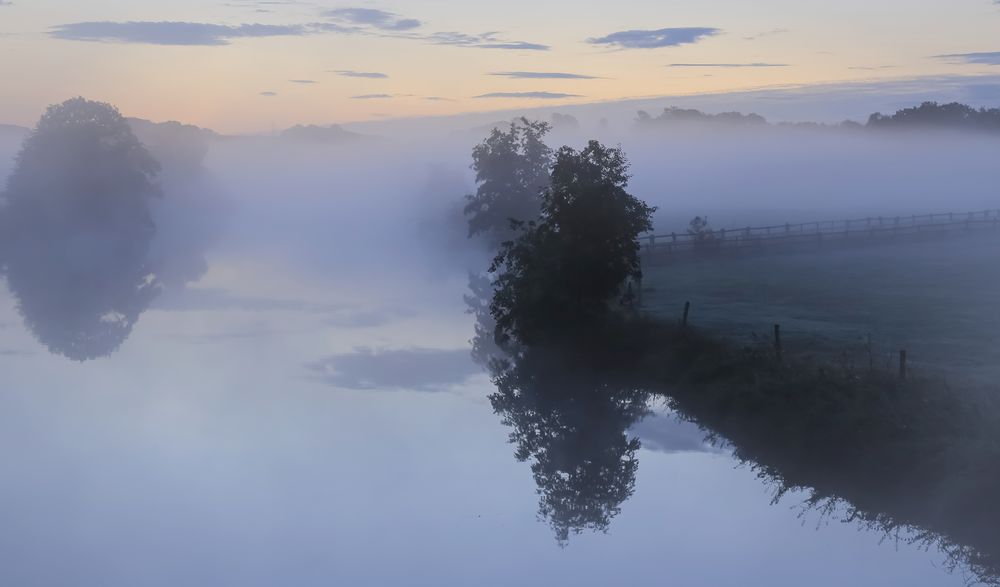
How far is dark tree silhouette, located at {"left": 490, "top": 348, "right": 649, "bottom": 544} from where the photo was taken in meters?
24.8

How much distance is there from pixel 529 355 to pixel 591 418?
35.3ft

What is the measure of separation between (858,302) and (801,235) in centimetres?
3070

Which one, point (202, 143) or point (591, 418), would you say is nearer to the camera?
point (591, 418)

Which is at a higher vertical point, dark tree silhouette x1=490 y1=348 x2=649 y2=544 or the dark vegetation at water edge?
the dark vegetation at water edge

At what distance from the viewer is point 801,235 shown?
74938 millimetres

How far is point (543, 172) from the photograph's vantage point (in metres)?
75.2

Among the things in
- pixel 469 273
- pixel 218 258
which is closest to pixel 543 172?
pixel 469 273

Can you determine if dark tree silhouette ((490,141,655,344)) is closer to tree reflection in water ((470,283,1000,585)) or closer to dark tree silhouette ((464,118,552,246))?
tree reflection in water ((470,283,1000,585))

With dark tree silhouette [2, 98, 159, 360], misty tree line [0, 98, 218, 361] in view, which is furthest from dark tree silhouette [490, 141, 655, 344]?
dark tree silhouette [2, 98, 159, 360]

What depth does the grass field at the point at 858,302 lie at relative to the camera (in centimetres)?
3269

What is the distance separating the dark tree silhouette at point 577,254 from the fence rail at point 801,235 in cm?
2243

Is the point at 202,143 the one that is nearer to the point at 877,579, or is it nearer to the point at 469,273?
the point at 469,273

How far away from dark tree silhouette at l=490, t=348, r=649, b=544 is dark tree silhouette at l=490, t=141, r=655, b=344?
1615 mm

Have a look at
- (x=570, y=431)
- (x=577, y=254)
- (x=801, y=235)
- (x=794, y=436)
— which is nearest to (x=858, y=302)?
(x=577, y=254)
